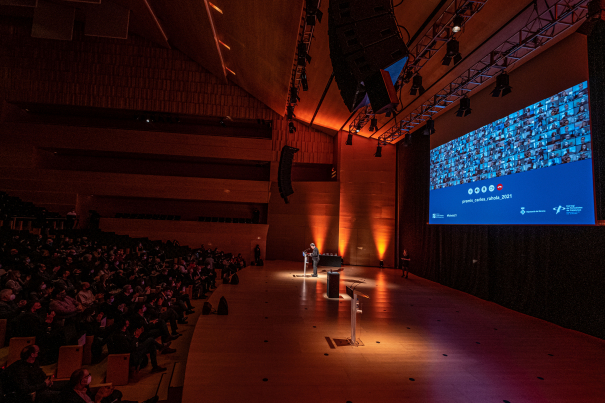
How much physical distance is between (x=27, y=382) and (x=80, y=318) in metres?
1.86

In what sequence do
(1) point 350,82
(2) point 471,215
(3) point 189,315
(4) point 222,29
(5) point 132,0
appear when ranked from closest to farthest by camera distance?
(1) point 350,82 < (3) point 189,315 < (2) point 471,215 < (4) point 222,29 < (5) point 132,0

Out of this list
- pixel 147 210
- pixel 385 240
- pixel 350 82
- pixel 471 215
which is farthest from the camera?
pixel 147 210

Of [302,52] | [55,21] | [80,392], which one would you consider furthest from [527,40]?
[55,21]

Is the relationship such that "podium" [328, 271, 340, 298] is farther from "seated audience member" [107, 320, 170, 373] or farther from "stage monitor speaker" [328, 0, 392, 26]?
"stage monitor speaker" [328, 0, 392, 26]

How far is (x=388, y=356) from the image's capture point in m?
4.56

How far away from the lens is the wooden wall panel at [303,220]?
16.0 metres

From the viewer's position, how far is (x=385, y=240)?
1552 centimetres

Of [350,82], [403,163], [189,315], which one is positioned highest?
[403,163]

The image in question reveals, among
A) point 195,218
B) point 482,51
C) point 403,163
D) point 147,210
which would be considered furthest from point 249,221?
point 482,51

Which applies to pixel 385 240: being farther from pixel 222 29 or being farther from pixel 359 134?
pixel 222 29

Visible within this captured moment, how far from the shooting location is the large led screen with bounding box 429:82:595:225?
6109 millimetres

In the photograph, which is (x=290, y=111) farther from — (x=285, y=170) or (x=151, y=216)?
(x=151, y=216)

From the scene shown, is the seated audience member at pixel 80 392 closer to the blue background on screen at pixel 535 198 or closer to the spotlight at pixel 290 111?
A: the blue background on screen at pixel 535 198

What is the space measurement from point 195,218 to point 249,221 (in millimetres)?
2833
